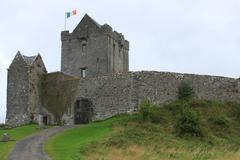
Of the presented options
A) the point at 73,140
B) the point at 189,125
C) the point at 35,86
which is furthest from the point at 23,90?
the point at 189,125

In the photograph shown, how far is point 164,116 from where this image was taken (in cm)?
5066

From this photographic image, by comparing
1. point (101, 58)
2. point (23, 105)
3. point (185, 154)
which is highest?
point (101, 58)

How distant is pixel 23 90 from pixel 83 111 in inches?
269

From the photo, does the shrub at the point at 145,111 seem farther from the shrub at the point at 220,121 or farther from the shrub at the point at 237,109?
the shrub at the point at 237,109

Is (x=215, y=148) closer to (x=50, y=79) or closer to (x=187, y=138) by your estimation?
(x=187, y=138)

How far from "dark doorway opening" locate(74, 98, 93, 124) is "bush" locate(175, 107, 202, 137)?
537 inches

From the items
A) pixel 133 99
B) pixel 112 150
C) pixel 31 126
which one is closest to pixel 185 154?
pixel 112 150

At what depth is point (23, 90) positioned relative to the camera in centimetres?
5794

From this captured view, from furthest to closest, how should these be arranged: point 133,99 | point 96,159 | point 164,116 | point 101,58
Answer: point 101,58 < point 133,99 < point 164,116 < point 96,159

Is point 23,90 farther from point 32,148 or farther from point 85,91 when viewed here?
point 32,148

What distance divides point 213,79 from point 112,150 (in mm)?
23976

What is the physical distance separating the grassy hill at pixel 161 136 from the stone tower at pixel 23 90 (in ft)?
29.9

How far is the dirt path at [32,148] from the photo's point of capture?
32.2 metres

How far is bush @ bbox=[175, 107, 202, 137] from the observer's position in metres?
44.5
